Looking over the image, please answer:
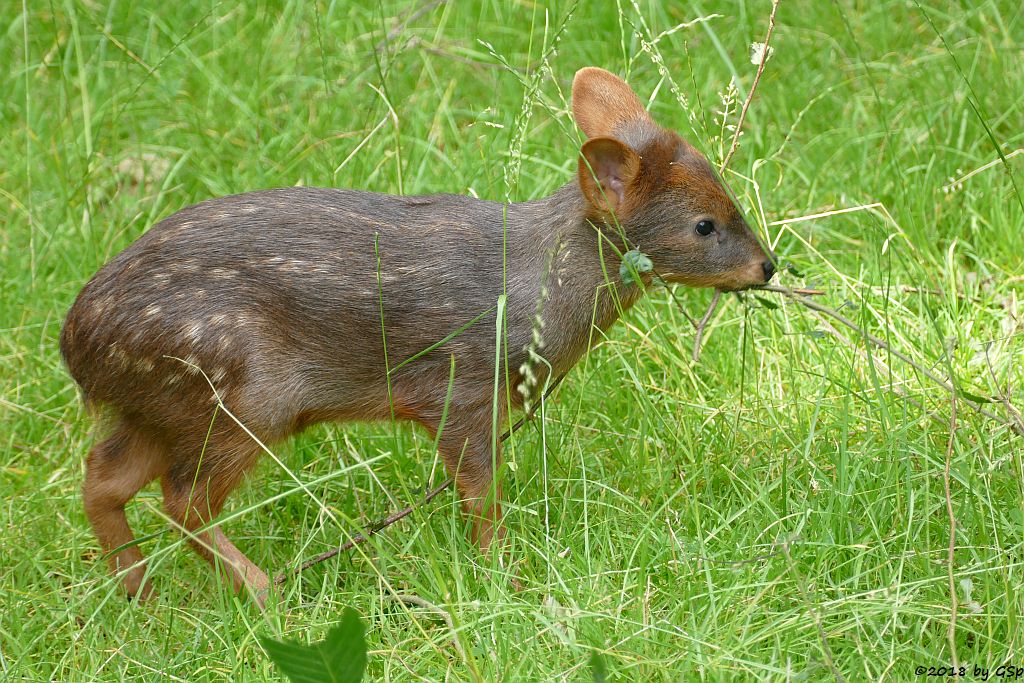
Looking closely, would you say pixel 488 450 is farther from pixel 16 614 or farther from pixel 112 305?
pixel 16 614

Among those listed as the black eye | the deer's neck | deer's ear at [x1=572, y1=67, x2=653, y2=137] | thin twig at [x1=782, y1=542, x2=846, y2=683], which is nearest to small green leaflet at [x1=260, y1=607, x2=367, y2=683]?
thin twig at [x1=782, y1=542, x2=846, y2=683]

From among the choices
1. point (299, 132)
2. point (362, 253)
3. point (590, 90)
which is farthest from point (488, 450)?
point (299, 132)

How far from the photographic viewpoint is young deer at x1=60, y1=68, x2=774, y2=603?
396 centimetres

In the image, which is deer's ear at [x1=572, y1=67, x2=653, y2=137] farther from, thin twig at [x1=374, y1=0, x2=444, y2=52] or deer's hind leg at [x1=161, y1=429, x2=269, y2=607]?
thin twig at [x1=374, y1=0, x2=444, y2=52]

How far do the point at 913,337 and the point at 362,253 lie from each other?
207 centimetres

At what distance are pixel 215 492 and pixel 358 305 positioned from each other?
0.75 m

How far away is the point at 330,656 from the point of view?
2.67 m

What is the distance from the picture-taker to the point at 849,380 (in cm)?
449

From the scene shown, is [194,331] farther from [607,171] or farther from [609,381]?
[609,381]

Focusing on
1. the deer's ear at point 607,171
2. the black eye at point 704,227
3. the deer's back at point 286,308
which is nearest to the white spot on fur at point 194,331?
the deer's back at point 286,308

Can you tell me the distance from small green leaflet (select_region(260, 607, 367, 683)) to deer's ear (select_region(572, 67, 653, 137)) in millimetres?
2101

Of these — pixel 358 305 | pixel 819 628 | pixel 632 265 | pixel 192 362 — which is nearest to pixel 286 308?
pixel 358 305

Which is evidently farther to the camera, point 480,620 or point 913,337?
point 913,337

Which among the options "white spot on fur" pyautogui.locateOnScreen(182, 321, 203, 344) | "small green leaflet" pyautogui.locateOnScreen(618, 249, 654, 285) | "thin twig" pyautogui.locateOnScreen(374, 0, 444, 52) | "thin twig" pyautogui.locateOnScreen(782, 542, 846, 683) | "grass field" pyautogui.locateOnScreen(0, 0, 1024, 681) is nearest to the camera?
"thin twig" pyautogui.locateOnScreen(782, 542, 846, 683)
